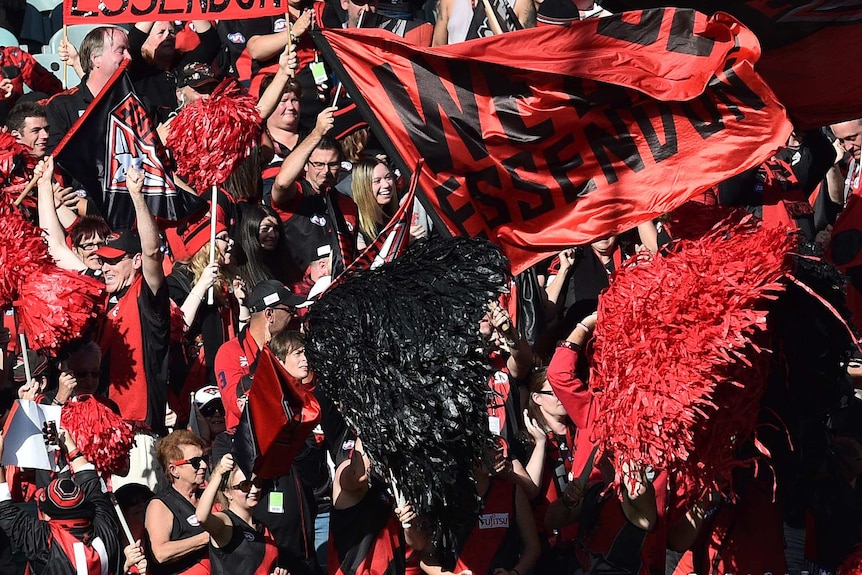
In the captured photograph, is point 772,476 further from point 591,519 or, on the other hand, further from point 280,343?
point 280,343

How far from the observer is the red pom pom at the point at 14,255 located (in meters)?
7.18

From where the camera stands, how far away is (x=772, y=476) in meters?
6.66

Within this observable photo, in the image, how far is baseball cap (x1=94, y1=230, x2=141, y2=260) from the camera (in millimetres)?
8133

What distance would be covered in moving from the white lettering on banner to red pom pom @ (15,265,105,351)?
1988 mm

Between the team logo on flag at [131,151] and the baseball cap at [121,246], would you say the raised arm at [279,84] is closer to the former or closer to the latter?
the team logo on flag at [131,151]

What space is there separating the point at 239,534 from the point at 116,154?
85.0 inches

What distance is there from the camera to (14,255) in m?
7.20

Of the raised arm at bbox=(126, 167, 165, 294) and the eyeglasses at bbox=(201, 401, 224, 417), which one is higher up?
the raised arm at bbox=(126, 167, 165, 294)

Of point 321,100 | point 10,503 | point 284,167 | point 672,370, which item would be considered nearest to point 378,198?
point 284,167

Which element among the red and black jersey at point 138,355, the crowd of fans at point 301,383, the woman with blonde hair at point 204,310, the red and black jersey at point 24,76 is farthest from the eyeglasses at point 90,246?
the red and black jersey at point 24,76

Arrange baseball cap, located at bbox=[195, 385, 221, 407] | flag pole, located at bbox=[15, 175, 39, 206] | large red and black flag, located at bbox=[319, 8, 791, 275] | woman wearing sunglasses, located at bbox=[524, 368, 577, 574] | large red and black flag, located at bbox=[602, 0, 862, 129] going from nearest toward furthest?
large red and black flag, located at bbox=[319, 8, 791, 275] → large red and black flag, located at bbox=[602, 0, 862, 129] → woman wearing sunglasses, located at bbox=[524, 368, 577, 574] → flag pole, located at bbox=[15, 175, 39, 206] → baseball cap, located at bbox=[195, 385, 221, 407]

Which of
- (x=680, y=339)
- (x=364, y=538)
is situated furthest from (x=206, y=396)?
(x=680, y=339)

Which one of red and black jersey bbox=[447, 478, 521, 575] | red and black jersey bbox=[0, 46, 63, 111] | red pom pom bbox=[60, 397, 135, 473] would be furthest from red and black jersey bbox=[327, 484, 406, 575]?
red and black jersey bbox=[0, 46, 63, 111]

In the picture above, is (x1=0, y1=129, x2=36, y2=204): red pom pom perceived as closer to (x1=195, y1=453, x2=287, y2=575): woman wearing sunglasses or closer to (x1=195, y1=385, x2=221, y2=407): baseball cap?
(x1=195, y1=385, x2=221, y2=407): baseball cap
